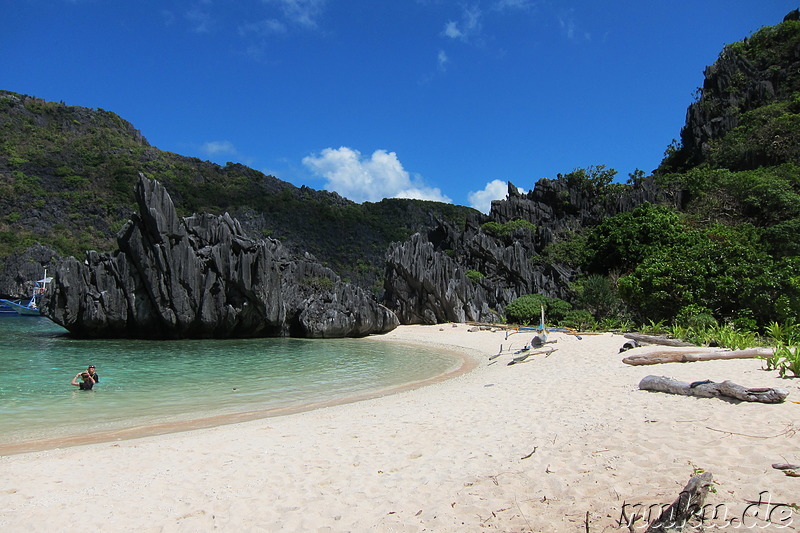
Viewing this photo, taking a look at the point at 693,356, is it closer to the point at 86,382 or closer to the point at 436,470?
the point at 436,470

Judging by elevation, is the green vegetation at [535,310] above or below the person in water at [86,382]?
above

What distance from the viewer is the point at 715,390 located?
23.8 ft

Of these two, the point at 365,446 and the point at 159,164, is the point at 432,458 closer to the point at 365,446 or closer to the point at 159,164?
the point at 365,446

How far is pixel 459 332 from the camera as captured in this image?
32.0 meters

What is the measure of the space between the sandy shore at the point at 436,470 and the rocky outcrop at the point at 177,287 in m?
24.1

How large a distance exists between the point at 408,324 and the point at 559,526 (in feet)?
125

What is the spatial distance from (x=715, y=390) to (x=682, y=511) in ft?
17.1

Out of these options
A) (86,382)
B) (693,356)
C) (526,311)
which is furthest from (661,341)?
(86,382)

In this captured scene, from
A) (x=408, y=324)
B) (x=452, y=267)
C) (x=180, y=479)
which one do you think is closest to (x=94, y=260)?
(x=408, y=324)

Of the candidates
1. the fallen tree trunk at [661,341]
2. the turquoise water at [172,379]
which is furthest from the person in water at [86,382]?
the fallen tree trunk at [661,341]

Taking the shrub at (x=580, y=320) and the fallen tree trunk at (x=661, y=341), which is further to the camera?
the shrub at (x=580, y=320)

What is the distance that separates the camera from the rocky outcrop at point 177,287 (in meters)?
29.8

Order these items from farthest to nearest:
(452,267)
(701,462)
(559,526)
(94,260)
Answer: (452,267)
(94,260)
(701,462)
(559,526)

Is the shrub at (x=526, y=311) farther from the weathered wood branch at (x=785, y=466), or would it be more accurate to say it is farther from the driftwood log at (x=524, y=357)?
the weathered wood branch at (x=785, y=466)
